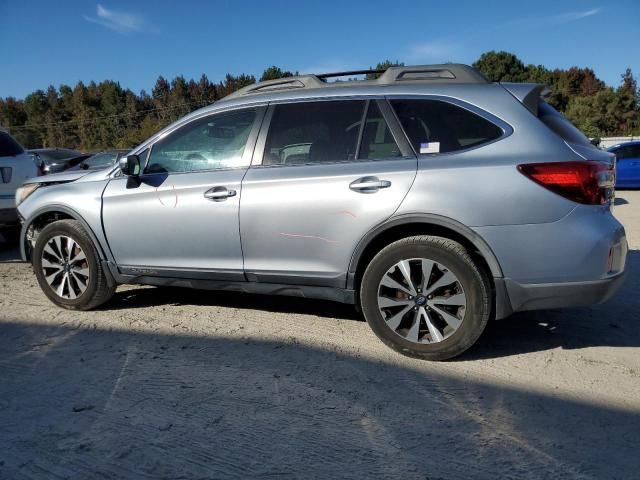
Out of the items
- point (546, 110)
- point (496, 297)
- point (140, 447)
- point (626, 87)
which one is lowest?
point (140, 447)

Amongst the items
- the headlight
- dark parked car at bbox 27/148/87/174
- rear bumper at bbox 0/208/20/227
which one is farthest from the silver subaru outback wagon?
dark parked car at bbox 27/148/87/174

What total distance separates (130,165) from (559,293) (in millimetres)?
3390

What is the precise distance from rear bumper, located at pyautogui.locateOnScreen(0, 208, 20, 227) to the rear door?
184 inches

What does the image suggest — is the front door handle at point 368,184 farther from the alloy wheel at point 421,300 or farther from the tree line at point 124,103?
the tree line at point 124,103

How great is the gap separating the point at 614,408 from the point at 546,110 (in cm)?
195

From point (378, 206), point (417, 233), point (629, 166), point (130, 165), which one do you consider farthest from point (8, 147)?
point (629, 166)

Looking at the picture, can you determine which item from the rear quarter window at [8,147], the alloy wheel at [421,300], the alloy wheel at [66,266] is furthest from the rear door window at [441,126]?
the rear quarter window at [8,147]

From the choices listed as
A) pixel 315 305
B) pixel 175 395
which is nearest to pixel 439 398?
pixel 175 395

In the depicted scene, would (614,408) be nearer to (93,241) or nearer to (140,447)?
(140,447)

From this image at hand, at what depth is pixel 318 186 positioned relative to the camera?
355cm

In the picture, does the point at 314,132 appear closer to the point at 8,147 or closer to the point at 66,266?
the point at 66,266

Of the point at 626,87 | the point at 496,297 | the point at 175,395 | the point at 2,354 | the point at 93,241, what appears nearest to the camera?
the point at 175,395

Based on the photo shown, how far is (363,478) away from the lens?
2.22 metres

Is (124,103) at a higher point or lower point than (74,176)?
higher
